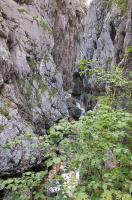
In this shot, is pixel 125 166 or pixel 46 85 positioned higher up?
pixel 46 85

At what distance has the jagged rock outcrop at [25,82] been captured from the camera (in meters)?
14.7

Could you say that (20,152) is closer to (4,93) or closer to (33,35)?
(4,93)

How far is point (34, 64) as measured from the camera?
23234 millimetres

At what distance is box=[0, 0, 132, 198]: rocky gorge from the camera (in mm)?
14555

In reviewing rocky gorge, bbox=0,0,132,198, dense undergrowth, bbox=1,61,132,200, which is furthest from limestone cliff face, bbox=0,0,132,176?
dense undergrowth, bbox=1,61,132,200

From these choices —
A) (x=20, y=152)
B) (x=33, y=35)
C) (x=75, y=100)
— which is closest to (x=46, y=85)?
(x=33, y=35)

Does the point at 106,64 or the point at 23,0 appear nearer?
the point at 106,64

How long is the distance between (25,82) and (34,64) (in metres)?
2.97

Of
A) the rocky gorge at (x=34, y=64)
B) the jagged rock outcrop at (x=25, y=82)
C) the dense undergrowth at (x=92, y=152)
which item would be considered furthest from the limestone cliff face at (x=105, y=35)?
the dense undergrowth at (x=92, y=152)

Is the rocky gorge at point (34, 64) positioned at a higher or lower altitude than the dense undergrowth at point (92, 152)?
higher

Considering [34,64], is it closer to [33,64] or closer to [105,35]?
[33,64]

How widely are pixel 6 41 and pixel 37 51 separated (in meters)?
4.62

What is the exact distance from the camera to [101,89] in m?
22.9

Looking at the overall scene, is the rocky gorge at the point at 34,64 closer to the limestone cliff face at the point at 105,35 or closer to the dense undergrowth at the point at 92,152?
the limestone cliff face at the point at 105,35
